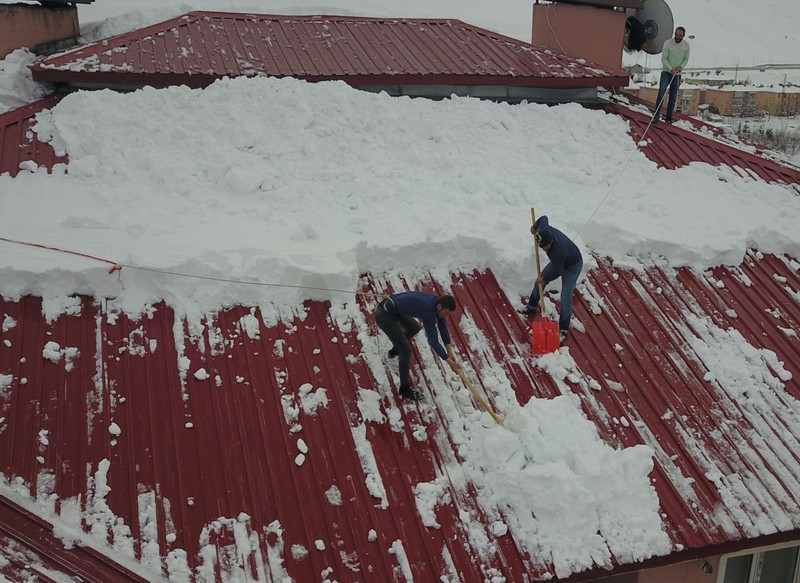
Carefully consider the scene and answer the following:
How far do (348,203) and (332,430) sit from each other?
2.88 metres

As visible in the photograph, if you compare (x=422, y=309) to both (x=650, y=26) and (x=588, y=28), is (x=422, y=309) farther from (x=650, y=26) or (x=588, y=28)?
(x=650, y=26)

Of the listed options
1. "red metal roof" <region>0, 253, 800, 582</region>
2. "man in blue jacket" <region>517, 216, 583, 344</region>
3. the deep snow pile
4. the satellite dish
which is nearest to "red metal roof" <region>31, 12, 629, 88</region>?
the deep snow pile

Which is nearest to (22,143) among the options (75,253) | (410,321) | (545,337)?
(75,253)

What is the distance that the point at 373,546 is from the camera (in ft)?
15.5

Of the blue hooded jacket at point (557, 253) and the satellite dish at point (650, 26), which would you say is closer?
the blue hooded jacket at point (557, 253)

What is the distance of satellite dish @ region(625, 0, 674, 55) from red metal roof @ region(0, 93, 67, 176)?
9545 millimetres

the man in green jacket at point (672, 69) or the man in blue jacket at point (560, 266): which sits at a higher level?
the man in green jacket at point (672, 69)

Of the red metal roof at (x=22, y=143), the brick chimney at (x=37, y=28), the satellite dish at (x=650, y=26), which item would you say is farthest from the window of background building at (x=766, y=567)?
the brick chimney at (x=37, y=28)

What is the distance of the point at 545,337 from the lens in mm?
6109

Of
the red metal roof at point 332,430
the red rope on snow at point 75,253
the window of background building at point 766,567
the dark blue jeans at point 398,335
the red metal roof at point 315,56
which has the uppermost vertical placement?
the red metal roof at point 315,56

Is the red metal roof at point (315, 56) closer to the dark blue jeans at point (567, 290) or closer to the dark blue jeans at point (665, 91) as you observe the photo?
the dark blue jeans at point (665, 91)

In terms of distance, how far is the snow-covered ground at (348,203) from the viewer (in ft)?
19.3

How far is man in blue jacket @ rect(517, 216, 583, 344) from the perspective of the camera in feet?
20.0

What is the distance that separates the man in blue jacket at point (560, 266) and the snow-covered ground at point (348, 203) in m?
0.26
